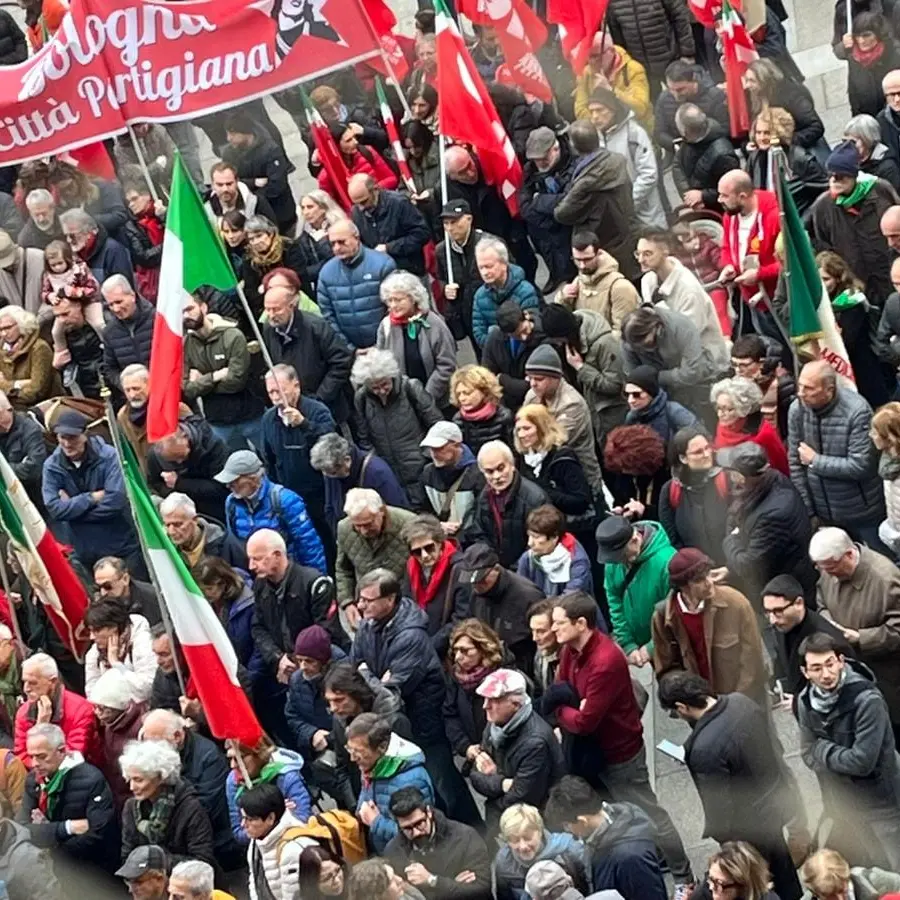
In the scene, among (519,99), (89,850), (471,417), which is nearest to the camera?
(89,850)

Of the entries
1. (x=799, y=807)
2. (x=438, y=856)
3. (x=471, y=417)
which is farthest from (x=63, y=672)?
(x=799, y=807)

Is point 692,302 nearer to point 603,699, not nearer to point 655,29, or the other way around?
point 603,699

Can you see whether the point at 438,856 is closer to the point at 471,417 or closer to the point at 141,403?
the point at 471,417

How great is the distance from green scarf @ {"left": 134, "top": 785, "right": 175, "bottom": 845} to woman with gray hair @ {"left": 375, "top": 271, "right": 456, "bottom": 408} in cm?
339

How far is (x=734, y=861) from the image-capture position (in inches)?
364

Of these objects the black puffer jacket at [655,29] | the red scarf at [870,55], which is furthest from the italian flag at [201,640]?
the black puffer jacket at [655,29]

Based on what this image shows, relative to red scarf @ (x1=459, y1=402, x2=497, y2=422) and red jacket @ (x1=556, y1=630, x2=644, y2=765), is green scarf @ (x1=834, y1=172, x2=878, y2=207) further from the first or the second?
red jacket @ (x1=556, y1=630, x2=644, y2=765)

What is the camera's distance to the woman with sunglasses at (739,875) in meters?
9.22

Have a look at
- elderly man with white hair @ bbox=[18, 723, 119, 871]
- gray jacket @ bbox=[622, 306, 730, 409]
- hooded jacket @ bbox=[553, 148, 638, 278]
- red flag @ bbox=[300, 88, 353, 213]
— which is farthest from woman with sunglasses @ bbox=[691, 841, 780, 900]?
red flag @ bbox=[300, 88, 353, 213]

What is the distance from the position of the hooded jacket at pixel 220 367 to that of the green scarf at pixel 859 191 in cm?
340

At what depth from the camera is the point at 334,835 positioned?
10148mm

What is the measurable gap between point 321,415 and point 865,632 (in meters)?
3.70

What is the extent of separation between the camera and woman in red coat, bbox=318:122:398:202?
51.9 feet

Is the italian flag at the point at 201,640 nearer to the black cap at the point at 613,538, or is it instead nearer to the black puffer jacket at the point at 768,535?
the black cap at the point at 613,538
